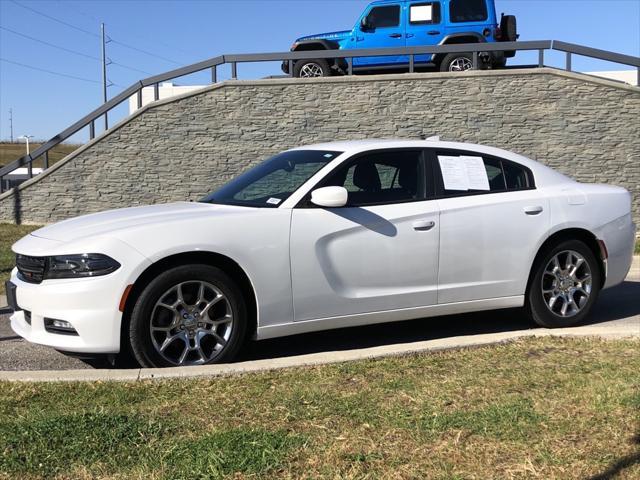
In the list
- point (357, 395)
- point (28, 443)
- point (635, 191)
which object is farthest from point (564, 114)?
point (28, 443)

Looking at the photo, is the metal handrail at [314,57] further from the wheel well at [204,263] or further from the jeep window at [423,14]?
the wheel well at [204,263]

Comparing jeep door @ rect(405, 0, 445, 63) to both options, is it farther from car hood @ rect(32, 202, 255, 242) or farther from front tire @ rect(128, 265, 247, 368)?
front tire @ rect(128, 265, 247, 368)

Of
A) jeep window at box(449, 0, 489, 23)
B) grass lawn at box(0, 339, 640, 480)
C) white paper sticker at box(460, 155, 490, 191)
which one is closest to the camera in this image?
grass lawn at box(0, 339, 640, 480)

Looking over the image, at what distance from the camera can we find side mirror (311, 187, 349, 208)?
15.5 feet

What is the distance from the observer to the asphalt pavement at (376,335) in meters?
5.14

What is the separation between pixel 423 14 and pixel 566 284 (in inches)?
452

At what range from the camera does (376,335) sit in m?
5.78

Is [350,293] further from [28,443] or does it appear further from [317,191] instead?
[28,443]

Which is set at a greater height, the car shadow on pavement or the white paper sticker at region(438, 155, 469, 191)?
the white paper sticker at region(438, 155, 469, 191)

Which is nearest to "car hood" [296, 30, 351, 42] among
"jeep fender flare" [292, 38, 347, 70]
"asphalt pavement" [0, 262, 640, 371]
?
"jeep fender flare" [292, 38, 347, 70]

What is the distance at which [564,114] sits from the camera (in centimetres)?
1509

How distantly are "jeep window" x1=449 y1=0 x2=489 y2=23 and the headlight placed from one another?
13284mm

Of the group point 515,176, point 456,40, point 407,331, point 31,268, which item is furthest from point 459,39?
point 31,268

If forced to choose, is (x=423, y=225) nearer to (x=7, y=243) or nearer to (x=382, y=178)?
(x=382, y=178)
